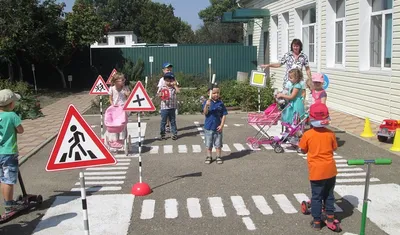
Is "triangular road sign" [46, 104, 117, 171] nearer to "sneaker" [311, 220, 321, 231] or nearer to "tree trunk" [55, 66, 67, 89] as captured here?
"sneaker" [311, 220, 321, 231]

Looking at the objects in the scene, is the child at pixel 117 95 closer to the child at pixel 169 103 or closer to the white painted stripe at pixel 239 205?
the child at pixel 169 103

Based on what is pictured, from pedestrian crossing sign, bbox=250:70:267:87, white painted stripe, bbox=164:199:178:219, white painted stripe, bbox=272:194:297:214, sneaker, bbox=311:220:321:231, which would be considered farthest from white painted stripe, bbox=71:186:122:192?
pedestrian crossing sign, bbox=250:70:267:87

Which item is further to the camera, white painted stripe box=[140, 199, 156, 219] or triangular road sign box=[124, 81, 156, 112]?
triangular road sign box=[124, 81, 156, 112]

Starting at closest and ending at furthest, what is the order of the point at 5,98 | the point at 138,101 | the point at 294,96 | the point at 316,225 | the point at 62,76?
the point at 316,225, the point at 5,98, the point at 138,101, the point at 294,96, the point at 62,76

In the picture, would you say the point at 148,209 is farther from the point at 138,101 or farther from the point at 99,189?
the point at 138,101

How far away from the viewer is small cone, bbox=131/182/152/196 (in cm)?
677

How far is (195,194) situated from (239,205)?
811mm

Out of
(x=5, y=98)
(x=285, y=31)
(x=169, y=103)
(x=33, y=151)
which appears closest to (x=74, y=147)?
(x=5, y=98)

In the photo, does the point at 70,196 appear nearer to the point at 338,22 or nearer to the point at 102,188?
the point at 102,188

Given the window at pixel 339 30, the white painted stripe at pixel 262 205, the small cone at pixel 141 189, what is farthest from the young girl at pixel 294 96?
the window at pixel 339 30

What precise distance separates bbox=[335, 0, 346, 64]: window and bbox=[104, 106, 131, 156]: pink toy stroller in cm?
827

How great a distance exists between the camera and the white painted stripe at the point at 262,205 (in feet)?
19.7

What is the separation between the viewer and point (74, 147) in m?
4.85

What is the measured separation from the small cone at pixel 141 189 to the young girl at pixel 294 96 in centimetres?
365
